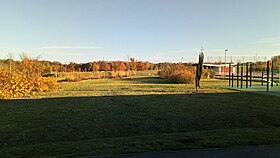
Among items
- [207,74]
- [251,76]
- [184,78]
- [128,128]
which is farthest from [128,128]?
[207,74]

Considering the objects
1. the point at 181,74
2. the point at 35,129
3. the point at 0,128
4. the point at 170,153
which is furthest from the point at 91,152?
the point at 181,74

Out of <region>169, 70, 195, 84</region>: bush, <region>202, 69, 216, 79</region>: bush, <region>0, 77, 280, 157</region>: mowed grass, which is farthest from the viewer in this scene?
<region>202, 69, 216, 79</region>: bush

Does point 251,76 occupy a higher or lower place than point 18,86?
higher

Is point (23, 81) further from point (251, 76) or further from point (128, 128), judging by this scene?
point (251, 76)

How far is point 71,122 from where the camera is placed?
22.3 ft

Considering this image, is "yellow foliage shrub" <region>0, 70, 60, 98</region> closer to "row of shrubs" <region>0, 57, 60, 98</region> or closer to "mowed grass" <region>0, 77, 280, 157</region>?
"row of shrubs" <region>0, 57, 60, 98</region>

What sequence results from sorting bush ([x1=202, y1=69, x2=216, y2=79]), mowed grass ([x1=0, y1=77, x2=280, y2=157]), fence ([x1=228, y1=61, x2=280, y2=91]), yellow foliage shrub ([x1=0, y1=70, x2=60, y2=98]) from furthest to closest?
bush ([x1=202, y1=69, x2=216, y2=79]) < fence ([x1=228, y1=61, x2=280, y2=91]) < yellow foliage shrub ([x1=0, y1=70, x2=60, y2=98]) < mowed grass ([x1=0, y1=77, x2=280, y2=157])

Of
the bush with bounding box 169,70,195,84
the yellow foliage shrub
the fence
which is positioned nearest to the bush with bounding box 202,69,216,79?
the fence

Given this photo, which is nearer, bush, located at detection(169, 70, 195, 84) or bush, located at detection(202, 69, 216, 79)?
bush, located at detection(169, 70, 195, 84)

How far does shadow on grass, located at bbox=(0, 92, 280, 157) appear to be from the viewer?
4375mm

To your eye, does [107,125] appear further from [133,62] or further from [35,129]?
[133,62]

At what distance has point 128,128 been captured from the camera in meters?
6.24

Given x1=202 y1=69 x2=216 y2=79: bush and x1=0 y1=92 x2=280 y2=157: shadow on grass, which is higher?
x1=202 y1=69 x2=216 y2=79: bush

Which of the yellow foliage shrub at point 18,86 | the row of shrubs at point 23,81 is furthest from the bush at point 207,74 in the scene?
the yellow foliage shrub at point 18,86
